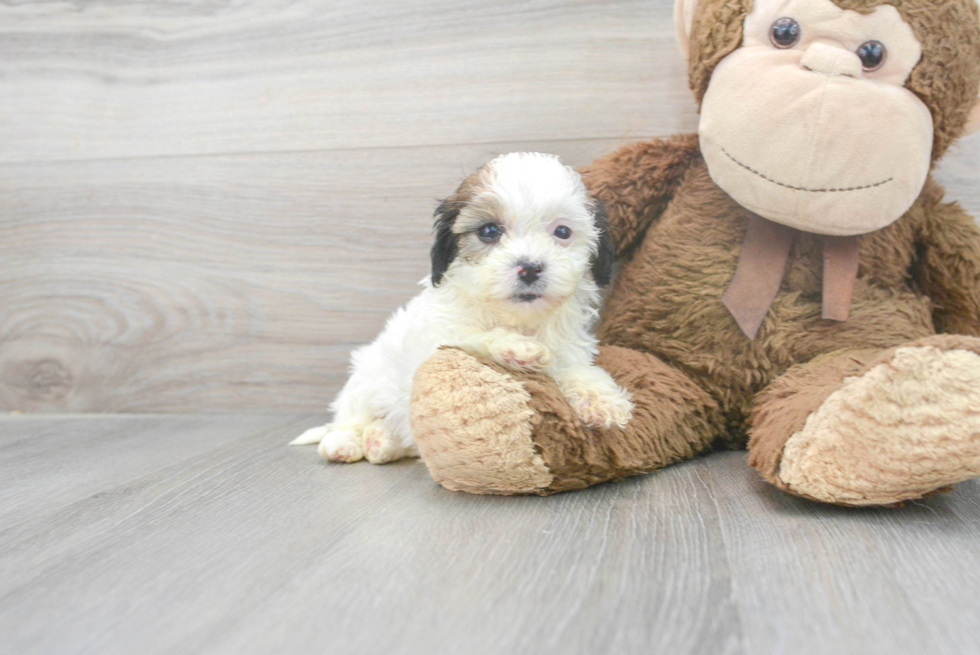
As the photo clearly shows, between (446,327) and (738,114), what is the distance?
0.53 metres

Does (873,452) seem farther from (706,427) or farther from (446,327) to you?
(446,327)

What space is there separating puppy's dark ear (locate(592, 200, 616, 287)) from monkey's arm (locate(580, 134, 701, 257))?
0.41 ft

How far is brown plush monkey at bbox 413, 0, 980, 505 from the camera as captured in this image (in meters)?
0.87

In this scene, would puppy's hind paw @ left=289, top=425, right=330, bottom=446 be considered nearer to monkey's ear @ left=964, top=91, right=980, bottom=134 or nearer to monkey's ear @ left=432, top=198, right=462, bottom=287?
monkey's ear @ left=432, top=198, right=462, bottom=287

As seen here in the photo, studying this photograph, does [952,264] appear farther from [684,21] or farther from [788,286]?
[684,21]

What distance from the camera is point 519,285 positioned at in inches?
39.2

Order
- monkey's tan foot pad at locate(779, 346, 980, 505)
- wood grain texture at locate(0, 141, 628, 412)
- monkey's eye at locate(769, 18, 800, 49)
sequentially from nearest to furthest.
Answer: monkey's tan foot pad at locate(779, 346, 980, 505), monkey's eye at locate(769, 18, 800, 49), wood grain texture at locate(0, 141, 628, 412)

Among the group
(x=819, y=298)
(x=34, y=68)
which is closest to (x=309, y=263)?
(x=34, y=68)

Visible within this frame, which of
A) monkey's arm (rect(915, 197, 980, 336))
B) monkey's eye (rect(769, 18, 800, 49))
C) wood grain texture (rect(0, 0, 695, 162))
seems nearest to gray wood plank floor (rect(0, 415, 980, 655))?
monkey's arm (rect(915, 197, 980, 336))

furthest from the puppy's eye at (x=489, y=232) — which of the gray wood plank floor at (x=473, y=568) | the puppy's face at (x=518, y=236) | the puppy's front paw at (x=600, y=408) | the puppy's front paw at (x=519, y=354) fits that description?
the gray wood plank floor at (x=473, y=568)

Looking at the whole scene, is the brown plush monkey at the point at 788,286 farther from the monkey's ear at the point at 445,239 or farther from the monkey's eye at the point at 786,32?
the monkey's ear at the point at 445,239

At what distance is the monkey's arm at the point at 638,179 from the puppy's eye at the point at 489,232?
29 cm

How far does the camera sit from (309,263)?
1.59m

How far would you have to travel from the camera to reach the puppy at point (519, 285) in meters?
1.01
